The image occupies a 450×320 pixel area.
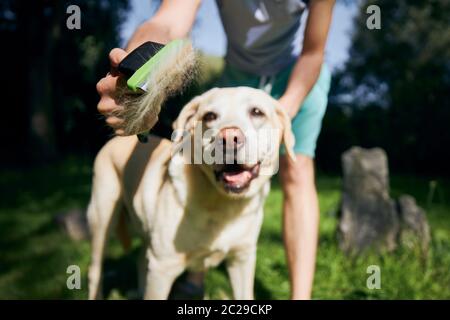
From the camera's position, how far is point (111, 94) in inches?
57.6

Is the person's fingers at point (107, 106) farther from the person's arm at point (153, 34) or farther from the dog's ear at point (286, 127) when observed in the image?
the dog's ear at point (286, 127)

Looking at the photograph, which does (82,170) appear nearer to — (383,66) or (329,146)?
(329,146)

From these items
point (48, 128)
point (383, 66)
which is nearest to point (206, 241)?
point (48, 128)

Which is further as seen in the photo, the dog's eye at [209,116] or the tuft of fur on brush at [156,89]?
the dog's eye at [209,116]

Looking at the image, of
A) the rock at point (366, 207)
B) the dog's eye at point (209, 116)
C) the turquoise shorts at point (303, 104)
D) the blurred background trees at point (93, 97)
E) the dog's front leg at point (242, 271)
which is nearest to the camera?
the dog's eye at point (209, 116)

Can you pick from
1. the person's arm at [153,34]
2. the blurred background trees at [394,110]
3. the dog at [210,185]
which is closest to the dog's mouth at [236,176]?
the dog at [210,185]

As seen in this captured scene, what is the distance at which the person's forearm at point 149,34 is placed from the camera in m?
→ 1.62

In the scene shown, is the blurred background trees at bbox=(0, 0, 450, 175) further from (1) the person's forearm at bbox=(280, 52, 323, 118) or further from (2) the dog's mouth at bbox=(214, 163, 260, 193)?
(2) the dog's mouth at bbox=(214, 163, 260, 193)

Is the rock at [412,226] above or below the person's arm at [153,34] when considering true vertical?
below

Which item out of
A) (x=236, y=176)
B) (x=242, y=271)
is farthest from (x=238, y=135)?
(x=242, y=271)

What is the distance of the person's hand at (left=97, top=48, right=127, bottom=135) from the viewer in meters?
1.45

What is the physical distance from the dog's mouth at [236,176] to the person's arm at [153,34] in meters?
0.57

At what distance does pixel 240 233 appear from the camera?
2.31 metres
